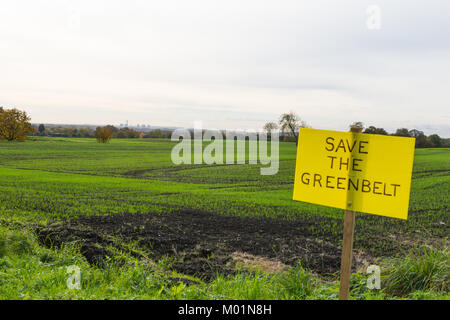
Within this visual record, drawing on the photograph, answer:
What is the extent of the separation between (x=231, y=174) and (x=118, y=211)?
12.1 meters

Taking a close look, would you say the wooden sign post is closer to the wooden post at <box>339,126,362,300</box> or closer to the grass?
the wooden post at <box>339,126,362,300</box>

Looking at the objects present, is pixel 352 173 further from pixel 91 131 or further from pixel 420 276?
pixel 91 131

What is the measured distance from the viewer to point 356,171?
3377mm

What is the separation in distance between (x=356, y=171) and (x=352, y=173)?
0.04 m

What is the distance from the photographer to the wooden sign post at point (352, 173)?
10.6 ft

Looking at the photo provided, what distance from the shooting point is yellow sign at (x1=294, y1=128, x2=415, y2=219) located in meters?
3.24

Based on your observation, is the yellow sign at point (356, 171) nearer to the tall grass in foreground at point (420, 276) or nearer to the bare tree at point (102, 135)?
the tall grass in foreground at point (420, 276)

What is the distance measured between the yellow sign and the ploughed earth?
3.37m

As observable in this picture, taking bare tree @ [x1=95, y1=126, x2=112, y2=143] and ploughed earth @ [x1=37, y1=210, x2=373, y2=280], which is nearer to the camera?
ploughed earth @ [x1=37, y1=210, x2=373, y2=280]

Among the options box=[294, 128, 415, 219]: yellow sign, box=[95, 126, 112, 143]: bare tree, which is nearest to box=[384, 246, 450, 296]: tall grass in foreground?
box=[294, 128, 415, 219]: yellow sign

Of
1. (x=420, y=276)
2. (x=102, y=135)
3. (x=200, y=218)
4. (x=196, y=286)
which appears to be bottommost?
(x=200, y=218)

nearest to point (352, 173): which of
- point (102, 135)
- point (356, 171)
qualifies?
point (356, 171)
